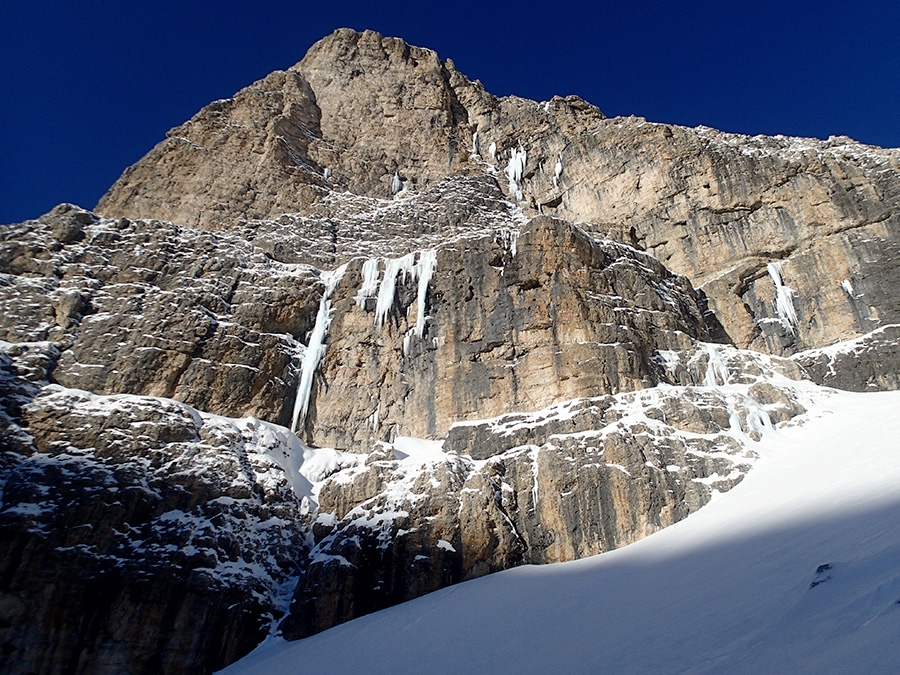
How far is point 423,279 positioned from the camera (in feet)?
109

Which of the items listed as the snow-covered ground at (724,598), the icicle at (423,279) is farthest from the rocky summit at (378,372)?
the snow-covered ground at (724,598)

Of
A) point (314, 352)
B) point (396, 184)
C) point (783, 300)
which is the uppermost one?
point (396, 184)

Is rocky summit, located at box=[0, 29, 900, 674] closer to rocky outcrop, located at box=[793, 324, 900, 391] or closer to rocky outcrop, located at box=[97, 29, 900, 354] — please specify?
rocky outcrop, located at box=[793, 324, 900, 391]

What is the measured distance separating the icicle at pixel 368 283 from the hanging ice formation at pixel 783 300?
23.7 metres

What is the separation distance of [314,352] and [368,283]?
5.14 m

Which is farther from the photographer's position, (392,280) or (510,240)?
(392,280)

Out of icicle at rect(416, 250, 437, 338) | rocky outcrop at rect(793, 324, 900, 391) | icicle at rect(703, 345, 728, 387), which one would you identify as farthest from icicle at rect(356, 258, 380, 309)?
rocky outcrop at rect(793, 324, 900, 391)

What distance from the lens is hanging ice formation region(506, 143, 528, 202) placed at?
5284 cm

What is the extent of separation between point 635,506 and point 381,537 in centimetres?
968

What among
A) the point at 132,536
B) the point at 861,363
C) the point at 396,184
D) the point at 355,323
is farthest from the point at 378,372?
the point at 396,184

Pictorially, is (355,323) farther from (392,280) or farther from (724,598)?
(724,598)

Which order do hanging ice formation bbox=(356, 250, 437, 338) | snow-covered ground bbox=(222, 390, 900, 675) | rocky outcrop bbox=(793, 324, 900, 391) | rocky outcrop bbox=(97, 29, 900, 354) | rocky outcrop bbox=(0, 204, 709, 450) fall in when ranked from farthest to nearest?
rocky outcrop bbox=(97, 29, 900, 354)
hanging ice formation bbox=(356, 250, 437, 338)
rocky outcrop bbox=(793, 324, 900, 391)
rocky outcrop bbox=(0, 204, 709, 450)
snow-covered ground bbox=(222, 390, 900, 675)

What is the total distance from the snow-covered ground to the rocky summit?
6.60 ft

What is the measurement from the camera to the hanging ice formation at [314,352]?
30.8 m
